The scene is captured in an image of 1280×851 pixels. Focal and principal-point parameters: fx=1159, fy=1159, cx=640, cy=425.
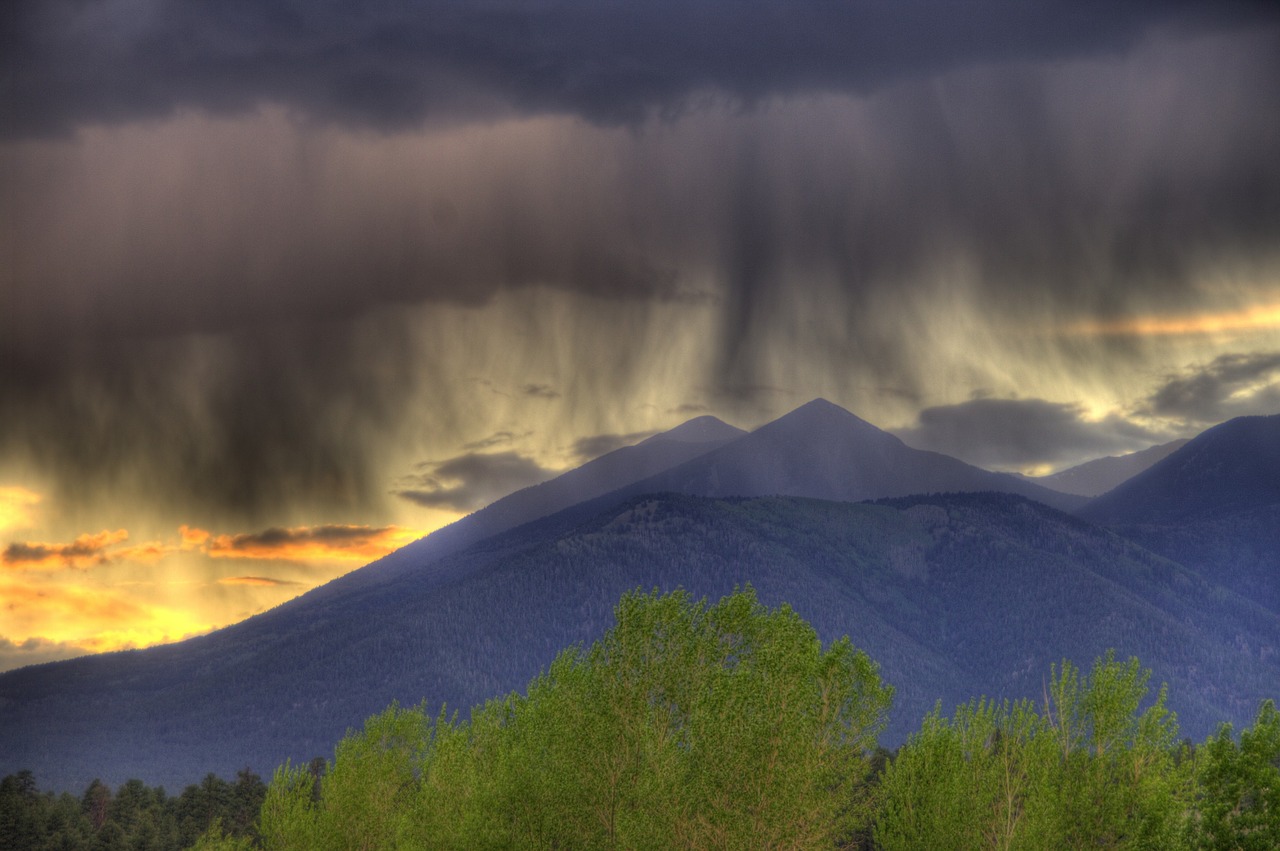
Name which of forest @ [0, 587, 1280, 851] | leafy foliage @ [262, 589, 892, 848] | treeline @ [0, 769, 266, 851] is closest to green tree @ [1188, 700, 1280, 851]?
forest @ [0, 587, 1280, 851]

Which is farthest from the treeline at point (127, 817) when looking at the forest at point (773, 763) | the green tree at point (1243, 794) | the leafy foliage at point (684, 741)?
the green tree at point (1243, 794)

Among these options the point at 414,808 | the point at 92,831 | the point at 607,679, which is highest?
the point at 607,679

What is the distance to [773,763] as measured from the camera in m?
50.8

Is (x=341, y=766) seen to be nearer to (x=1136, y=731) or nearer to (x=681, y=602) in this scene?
(x=681, y=602)

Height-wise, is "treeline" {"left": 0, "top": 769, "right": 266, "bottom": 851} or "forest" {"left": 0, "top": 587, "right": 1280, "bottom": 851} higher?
"forest" {"left": 0, "top": 587, "right": 1280, "bottom": 851}

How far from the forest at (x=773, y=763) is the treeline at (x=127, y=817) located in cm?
6575

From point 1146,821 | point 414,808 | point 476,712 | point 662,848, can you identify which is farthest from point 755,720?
point 476,712

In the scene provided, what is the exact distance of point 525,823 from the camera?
211ft

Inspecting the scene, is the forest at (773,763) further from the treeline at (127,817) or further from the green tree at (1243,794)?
the treeline at (127,817)

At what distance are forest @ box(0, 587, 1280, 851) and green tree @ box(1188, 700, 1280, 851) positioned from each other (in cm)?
7

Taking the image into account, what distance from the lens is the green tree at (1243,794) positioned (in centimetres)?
4219

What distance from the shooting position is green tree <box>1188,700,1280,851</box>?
42.2 m

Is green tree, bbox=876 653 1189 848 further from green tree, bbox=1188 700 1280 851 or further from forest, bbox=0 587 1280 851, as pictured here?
green tree, bbox=1188 700 1280 851

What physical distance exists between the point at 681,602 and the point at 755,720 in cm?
1317
